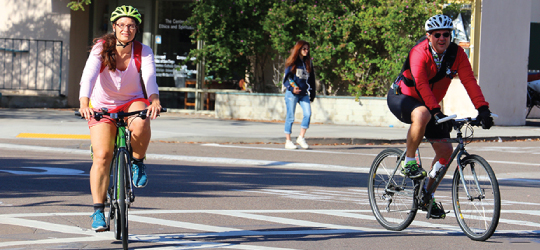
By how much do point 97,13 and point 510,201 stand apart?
56.9 ft

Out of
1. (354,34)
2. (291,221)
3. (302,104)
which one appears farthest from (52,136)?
(291,221)

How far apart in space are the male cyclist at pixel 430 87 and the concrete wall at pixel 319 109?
13057 mm

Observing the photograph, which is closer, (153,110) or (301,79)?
(153,110)

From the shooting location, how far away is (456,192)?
5.96 meters

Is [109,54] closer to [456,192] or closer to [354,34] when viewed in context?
[456,192]

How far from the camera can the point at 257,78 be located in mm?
22016

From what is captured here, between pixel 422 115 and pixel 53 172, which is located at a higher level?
pixel 422 115

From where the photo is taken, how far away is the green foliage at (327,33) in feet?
64.4

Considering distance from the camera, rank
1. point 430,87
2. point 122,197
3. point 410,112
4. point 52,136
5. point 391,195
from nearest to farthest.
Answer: point 122,197
point 410,112
point 430,87
point 391,195
point 52,136

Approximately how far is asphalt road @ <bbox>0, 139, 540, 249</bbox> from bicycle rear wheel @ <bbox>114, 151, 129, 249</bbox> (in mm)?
396

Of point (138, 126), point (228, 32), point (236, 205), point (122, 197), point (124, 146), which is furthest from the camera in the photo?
point (228, 32)

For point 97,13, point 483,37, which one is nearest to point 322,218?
point 483,37

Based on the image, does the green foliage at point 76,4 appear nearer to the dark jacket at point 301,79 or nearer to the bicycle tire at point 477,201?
the dark jacket at point 301,79

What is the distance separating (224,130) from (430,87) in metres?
11.0
